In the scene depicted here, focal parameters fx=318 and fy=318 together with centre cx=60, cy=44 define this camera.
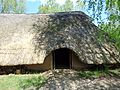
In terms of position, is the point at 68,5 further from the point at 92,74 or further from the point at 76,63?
the point at 92,74

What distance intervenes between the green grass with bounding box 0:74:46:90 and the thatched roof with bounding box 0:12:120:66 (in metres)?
0.74

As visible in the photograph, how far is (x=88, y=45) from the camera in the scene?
16.1 metres

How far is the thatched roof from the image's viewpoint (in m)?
15.5

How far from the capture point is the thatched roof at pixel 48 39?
15469mm

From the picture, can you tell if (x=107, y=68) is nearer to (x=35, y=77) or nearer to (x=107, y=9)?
(x=35, y=77)

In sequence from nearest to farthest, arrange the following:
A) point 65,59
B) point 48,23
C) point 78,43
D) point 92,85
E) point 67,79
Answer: point 92,85, point 67,79, point 78,43, point 48,23, point 65,59

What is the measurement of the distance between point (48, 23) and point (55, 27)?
0.62m

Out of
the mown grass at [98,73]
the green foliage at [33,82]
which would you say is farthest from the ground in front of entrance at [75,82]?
the mown grass at [98,73]

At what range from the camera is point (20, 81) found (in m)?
13.9

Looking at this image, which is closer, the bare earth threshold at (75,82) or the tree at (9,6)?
the bare earth threshold at (75,82)

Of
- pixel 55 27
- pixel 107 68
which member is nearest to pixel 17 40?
pixel 55 27

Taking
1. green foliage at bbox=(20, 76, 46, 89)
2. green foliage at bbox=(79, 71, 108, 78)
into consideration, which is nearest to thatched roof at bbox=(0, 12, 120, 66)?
green foliage at bbox=(79, 71, 108, 78)

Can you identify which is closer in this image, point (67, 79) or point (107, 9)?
point (107, 9)

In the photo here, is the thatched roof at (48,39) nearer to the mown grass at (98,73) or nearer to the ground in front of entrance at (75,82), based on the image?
the mown grass at (98,73)
